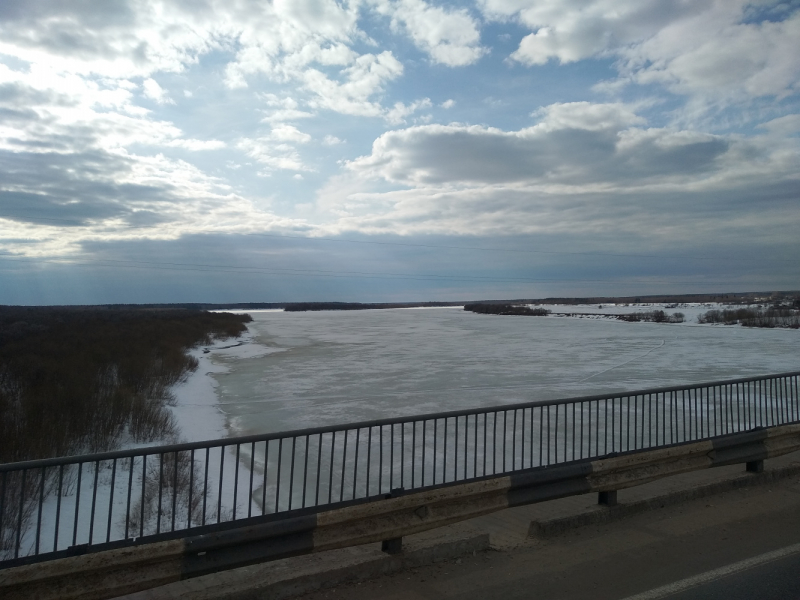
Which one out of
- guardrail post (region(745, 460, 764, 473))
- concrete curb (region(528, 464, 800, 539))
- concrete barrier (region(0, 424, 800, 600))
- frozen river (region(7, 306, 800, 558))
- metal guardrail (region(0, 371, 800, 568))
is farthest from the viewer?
guardrail post (region(745, 460, 764, 473))

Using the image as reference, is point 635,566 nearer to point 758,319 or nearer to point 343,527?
point 343,527

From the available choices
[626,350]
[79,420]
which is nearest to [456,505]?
[79,420]

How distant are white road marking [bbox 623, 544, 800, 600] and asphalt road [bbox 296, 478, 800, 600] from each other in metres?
0.02

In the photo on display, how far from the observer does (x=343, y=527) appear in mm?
4906

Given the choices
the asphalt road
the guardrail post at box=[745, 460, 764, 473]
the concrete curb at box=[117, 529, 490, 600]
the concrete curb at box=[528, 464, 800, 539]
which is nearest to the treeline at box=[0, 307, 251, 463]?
the concrete curb at box=[117, 529, 490, 600]

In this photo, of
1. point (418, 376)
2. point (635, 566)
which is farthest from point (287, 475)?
point (418, 376)

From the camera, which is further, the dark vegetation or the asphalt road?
the dark vegetation

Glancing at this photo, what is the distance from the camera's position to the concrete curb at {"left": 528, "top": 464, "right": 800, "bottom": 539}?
5.87 m

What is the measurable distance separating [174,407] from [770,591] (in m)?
16.2

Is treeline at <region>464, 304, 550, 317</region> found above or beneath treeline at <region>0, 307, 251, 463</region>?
above

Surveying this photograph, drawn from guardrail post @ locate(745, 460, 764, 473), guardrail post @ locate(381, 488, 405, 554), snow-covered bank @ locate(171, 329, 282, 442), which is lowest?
snow-covered bank @ locate(171, 329, 282, 442)

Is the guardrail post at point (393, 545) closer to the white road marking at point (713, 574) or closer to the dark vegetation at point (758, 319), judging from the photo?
the white road marking at point (713, 574)

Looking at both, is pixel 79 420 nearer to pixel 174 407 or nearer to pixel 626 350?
pixel 174 407

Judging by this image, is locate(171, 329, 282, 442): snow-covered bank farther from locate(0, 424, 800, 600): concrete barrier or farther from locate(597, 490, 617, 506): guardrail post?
locate(597, 490, 617, 506): guardrail post
